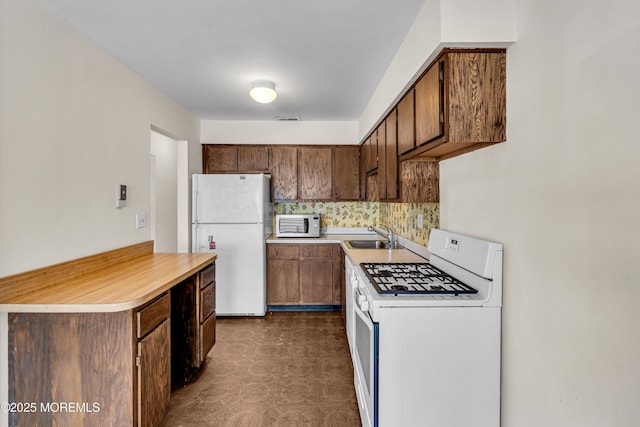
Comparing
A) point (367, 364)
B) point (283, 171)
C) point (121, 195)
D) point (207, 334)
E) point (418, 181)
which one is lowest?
point (207, 334)

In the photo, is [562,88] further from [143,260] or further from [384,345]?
[143,260]

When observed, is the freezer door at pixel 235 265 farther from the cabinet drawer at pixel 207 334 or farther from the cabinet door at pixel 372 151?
the cabinet door at pixel 372 151

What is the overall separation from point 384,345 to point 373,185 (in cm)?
249

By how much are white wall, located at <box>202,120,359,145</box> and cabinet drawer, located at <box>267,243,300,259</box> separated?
133 centimetres

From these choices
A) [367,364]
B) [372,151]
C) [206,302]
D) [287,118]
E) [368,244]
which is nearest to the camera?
[367,364]

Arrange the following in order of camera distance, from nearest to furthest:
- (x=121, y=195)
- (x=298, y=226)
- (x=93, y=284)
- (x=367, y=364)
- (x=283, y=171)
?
(x=367, y=364)
(x=93, y=284)
(x=121, y=195)
(x=298, y=226)
(x=283, y=171)

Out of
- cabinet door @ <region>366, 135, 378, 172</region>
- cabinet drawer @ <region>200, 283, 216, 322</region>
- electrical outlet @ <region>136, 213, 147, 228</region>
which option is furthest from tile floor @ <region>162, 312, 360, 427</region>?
cabinet door @ <region>366, 135, 378, 172</region>

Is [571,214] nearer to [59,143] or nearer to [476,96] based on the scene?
[476,96]

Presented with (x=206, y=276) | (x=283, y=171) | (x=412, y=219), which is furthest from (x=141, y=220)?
(x=412, y=219)

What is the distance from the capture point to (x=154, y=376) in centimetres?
173

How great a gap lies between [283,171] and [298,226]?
0.74m

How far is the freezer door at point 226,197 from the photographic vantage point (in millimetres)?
3674

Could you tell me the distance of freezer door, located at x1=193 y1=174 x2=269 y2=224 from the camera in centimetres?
367

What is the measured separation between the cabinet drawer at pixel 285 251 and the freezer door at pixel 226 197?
0.53 metres
